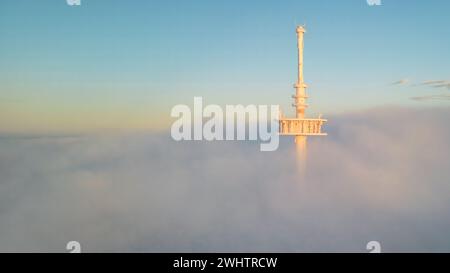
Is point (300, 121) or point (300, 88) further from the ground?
point (300, 88)
